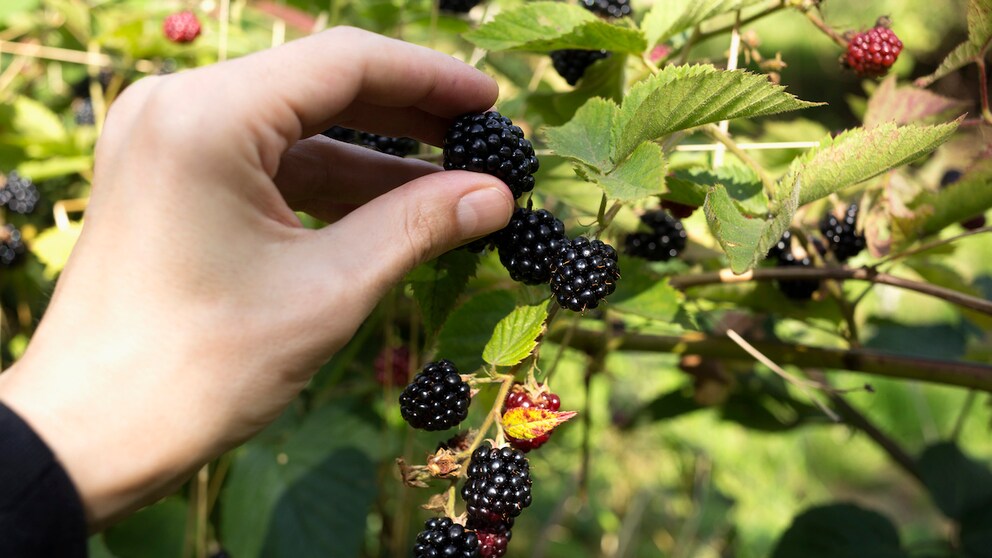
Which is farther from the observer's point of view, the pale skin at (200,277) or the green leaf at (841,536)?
the green leaf at (841,536)

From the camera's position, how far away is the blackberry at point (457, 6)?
1.31 metres

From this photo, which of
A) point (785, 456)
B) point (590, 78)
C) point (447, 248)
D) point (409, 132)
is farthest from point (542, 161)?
point (785, 456)

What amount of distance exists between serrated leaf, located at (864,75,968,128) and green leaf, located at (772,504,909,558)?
646mm

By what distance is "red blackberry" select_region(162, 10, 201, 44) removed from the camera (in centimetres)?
141

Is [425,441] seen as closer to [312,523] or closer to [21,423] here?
[312,523]

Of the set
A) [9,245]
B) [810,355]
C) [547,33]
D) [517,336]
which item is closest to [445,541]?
[517,336]

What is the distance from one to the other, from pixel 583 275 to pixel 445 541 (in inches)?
9.1

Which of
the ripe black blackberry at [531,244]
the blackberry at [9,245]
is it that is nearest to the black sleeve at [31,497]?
the ripe black blackberry at [531,244]

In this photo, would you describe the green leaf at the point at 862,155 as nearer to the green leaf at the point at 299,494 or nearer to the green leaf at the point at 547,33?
the green leaf at the point at 547,33

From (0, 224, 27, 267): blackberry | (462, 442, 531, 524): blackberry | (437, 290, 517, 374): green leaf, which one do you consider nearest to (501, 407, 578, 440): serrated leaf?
(462, 442, 531, 524): blackberry

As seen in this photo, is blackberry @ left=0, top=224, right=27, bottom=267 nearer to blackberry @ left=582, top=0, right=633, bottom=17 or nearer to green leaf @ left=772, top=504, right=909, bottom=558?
blackberry @ left=582, top=0, right=633, bottom=17

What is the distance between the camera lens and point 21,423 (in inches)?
23.0

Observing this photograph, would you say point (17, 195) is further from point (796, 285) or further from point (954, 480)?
point (954, 480)

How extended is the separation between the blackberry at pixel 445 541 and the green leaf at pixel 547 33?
466 mm
